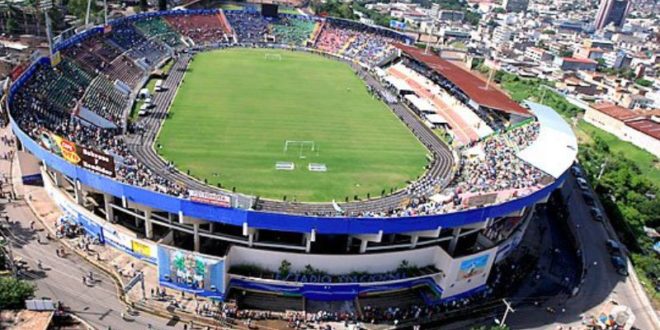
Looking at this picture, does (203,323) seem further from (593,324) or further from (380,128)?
(380,128)

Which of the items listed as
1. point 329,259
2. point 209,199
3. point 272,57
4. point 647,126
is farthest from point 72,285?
point 647,126

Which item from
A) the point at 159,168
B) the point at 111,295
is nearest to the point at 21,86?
the point at 159,168

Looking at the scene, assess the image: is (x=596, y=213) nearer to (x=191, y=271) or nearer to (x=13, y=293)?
(x=191, y=271)

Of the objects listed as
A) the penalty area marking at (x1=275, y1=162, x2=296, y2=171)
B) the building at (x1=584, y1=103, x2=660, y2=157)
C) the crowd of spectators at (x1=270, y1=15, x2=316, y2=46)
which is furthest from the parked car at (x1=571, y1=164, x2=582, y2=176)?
the crowd of spectators at (x1=270, y1=15, x2=316, y2=46)

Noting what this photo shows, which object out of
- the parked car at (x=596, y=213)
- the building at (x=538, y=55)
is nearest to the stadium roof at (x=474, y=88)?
the parked car at (x=596, y=213)

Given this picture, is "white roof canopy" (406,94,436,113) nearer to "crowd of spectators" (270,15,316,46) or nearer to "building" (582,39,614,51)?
"crowd of spectators" (270,15,316,46)

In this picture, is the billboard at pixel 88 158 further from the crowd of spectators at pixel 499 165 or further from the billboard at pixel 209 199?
the crowd of spectators at pixel 499 165
